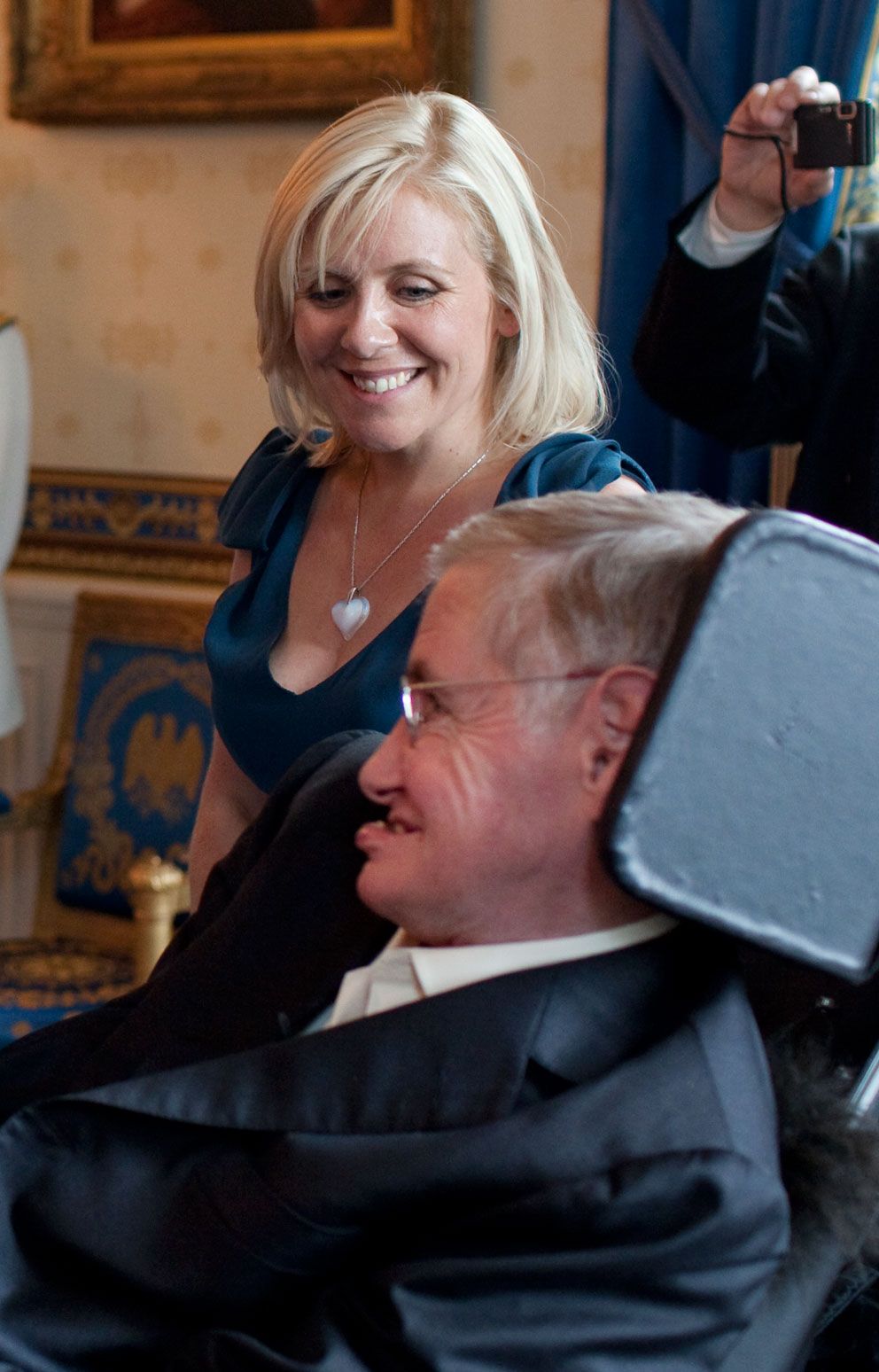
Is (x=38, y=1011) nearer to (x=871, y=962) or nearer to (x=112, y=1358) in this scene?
(x=112, y=1358)

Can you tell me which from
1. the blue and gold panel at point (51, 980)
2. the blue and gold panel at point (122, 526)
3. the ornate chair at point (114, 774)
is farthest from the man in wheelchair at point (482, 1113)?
the blue and gold panel at point (122, 526)

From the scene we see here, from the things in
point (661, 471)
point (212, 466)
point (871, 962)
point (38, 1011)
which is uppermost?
point (871, 962)

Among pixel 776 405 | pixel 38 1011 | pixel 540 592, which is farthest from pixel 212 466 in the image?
pixel 540 592

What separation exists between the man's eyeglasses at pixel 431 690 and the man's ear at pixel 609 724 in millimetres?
28

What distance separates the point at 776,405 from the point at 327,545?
2.50 feet

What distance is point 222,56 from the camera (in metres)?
3.30

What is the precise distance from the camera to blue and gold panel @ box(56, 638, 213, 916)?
10.7 feet

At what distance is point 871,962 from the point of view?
1.02 meters

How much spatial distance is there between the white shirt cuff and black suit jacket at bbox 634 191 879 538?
12 millimetres

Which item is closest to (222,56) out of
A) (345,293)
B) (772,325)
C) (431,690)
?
(772,325)

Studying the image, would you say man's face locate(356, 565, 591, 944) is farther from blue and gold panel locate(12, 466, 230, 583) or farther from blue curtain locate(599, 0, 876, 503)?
blue and gold panel locate(12, 466, 230, 583)

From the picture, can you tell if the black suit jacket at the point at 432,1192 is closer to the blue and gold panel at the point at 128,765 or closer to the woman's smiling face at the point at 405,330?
the woman's smiling face at the point at 405,330

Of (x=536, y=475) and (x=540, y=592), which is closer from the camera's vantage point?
(x=540, y=592)

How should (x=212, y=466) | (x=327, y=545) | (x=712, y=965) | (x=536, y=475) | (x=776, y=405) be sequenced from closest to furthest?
(x=712, y=965)
(x=536, y=475)
(x=327, y=545)
(x=776, y=405)
(x=212, y=466)
